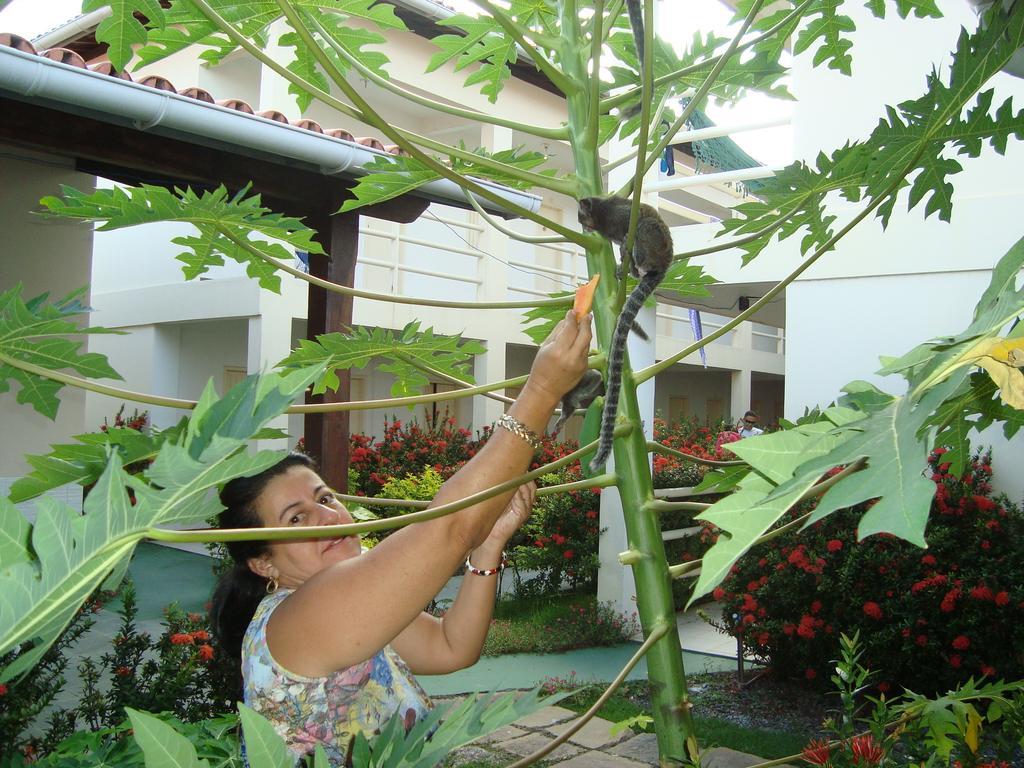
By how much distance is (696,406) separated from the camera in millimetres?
19141

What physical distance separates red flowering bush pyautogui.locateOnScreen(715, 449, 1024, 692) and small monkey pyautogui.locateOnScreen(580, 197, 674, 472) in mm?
3336

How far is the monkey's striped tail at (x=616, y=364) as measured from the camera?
3.70 ft

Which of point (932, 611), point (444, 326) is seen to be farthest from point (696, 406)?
point (932, 611)

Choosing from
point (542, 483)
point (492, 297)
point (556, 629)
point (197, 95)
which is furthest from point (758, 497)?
point (492, 297)

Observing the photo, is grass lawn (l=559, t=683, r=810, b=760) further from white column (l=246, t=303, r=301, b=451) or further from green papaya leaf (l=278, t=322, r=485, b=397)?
white column (l=246, t=303, r=301, b=451)

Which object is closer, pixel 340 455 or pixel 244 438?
pixel 244 438

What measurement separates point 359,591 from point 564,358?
0.47 meters

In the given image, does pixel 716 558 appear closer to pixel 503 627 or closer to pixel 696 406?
pixel 503 627

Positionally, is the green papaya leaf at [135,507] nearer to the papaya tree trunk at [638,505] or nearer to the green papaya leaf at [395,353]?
the papaya tree trunk at [638,505]

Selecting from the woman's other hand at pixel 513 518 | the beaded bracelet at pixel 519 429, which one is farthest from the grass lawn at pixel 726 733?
the beaded bracelet at pixel 519 429

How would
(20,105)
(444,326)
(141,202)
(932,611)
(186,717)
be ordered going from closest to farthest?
(141,202) → (186,717) → (20,105) → (932,611) → (444,326)

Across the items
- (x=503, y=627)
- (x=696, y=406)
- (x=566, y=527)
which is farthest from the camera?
(x=696, y=406)

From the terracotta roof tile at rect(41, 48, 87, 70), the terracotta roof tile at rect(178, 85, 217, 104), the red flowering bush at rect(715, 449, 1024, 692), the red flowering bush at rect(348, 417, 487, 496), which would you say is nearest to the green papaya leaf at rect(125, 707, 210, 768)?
the terracotta roof tile at rect(41, 48, 87, 70)

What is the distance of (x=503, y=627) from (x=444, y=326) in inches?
199
